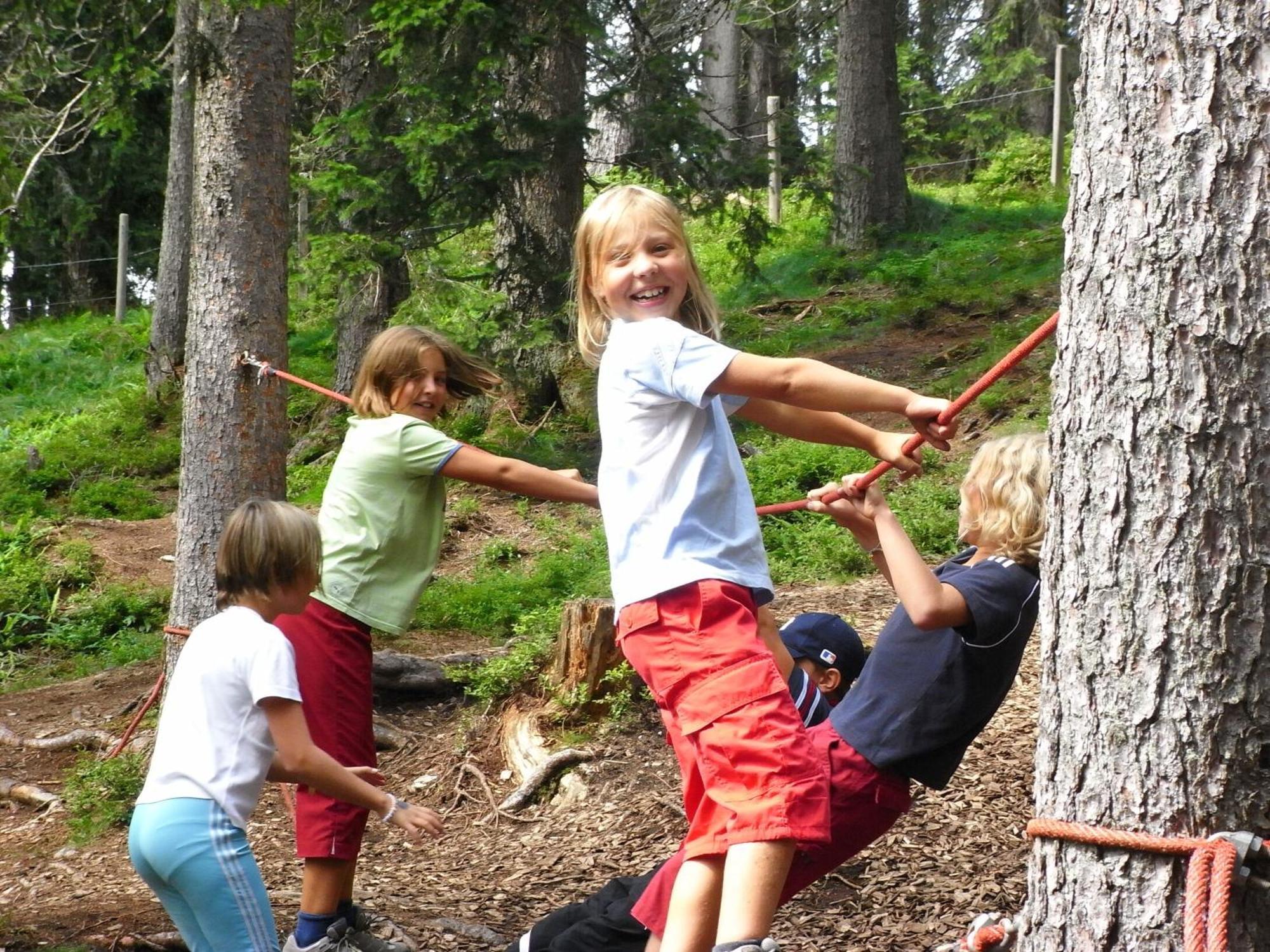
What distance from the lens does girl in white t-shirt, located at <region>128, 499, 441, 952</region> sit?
2.95 meters

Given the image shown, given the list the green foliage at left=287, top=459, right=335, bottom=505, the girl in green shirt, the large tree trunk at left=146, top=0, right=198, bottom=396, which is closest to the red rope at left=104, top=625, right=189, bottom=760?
the girl in green shirt

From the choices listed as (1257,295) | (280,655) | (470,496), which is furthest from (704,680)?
(470,496)

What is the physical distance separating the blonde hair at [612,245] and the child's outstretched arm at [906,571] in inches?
21.8

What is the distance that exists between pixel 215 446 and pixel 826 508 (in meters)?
4.03

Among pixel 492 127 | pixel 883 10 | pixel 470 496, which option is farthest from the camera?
pixel 883 10

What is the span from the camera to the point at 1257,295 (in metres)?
2.23

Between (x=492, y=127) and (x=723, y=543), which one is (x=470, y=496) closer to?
(x=492, y=127)

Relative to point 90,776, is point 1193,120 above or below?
above

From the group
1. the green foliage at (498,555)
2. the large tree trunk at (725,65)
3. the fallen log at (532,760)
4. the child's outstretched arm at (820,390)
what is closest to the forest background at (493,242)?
the green foliage at (498,555)

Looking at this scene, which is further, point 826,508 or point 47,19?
point 47,19

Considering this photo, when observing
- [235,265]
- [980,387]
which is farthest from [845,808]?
[235,265]

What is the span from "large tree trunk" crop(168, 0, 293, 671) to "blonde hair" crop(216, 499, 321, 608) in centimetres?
321

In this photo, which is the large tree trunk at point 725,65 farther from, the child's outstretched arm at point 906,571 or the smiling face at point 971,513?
the child's outstretched arm at point 906,571

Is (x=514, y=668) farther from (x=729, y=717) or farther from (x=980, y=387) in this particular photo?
(x=980, y=387)
